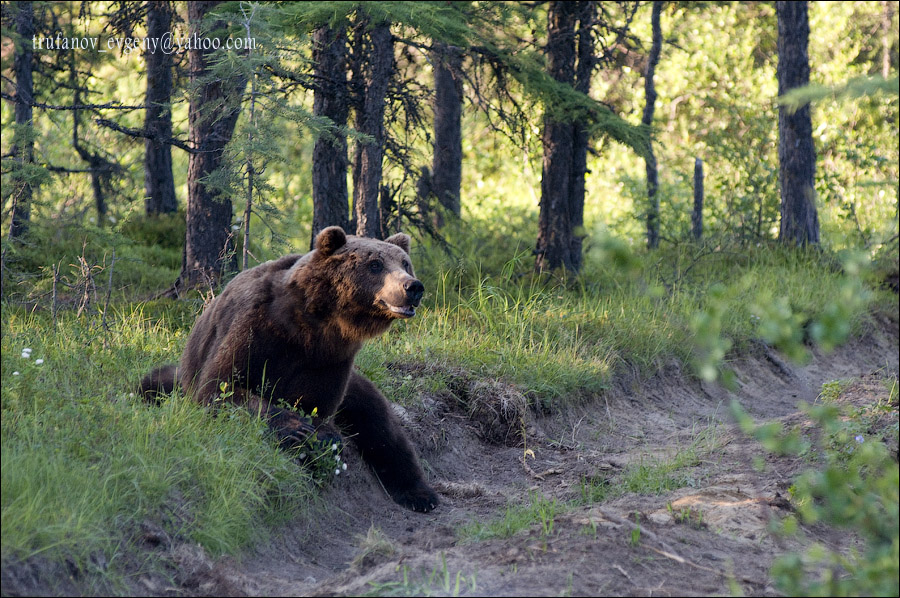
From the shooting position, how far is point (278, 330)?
5449 mm

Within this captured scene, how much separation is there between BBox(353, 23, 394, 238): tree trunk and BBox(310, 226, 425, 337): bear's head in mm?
2764

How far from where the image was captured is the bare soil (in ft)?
12.7

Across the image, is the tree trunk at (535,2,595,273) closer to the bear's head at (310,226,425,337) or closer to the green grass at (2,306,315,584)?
the bear's head at (310,226,425,337)

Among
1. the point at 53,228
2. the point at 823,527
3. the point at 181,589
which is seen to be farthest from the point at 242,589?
the point at 53,228

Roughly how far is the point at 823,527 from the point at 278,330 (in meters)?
3.30

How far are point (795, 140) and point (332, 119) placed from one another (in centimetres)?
783

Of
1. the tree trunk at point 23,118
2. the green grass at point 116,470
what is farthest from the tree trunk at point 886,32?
the green grass at point 116,470

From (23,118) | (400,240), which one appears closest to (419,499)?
(400,240)

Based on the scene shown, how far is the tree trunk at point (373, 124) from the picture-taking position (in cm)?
856

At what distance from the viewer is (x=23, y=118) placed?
10930 mm

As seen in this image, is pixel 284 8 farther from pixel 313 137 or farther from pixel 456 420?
pixel 456 420

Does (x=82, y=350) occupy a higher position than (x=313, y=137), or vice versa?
(x=313, y=137)

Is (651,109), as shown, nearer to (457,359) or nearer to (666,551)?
(457,359)

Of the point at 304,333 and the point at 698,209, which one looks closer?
the point at 304,333
